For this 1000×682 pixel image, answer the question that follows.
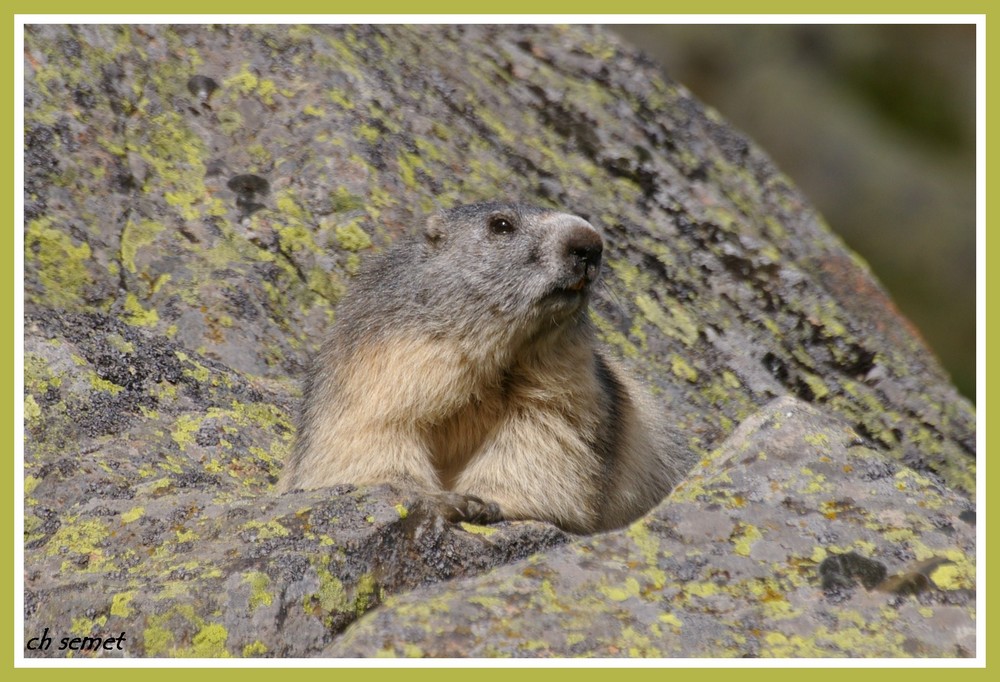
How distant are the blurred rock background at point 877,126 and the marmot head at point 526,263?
19319mm

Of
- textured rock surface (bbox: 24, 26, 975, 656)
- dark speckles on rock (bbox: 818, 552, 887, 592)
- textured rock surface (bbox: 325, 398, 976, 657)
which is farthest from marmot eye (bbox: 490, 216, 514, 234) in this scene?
dark speckles on rock (bbox: 818, 552, 887, 592)

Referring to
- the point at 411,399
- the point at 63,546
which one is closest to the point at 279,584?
the point at 63,546

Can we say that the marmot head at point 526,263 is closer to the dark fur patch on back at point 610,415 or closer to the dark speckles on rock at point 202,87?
the dark fur patch on back at point 610,415

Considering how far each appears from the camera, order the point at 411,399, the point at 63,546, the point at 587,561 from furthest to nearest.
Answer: the point at 411,399 < the point at 63,546 < the point at 587,561

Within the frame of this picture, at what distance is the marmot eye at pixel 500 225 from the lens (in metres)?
8.20

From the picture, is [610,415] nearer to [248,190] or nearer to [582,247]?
[582,247]

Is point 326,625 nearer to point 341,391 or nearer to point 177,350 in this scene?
point 341,391

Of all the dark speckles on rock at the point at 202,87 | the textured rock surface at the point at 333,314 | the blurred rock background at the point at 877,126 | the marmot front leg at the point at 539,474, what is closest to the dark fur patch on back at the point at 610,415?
the marmot front leg at the point at 539,474

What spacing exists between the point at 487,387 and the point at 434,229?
1.31 metres

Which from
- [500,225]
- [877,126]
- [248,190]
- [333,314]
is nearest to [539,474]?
[500,225]

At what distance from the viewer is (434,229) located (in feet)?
28.0

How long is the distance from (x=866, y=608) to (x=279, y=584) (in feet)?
9.61

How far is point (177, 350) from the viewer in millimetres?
8844

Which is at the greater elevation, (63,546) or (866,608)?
(866,608)
